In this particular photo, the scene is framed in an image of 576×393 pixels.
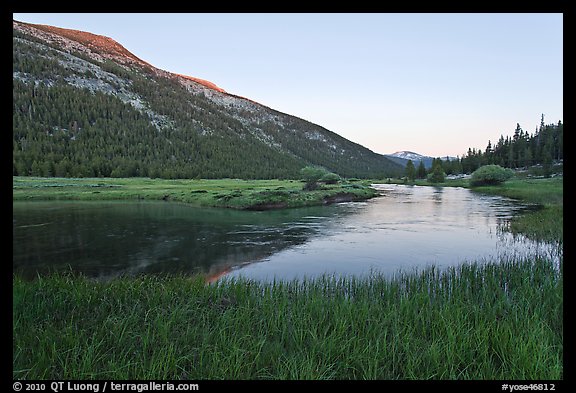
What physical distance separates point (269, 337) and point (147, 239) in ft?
65.7

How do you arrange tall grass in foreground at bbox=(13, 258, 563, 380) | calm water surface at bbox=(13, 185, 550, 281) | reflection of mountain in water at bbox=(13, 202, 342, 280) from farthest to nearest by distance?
1. reflection of mountain in water at bbox=(13, 202, 342, 280)
2. calm water surface at bbox=(13, 185, 550, 281)
3. tall grass in foreground at bbox=(13, 258, 563, 380)

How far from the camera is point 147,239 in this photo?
23.7 metres

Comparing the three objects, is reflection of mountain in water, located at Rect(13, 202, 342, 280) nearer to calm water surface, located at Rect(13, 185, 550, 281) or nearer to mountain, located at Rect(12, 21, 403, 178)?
calm water surface, located at Rect(13, 185, 550, 281)

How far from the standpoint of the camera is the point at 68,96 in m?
145

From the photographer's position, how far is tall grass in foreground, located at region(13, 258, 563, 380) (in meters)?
5.08

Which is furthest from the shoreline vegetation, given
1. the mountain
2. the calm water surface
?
the mountain

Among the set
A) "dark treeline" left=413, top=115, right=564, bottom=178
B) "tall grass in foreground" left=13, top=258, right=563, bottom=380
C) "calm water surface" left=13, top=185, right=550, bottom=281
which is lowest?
"calm water surface" left=13, top=185, right=550, bottom=281

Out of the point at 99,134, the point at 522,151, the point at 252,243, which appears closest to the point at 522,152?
the point at 522,151

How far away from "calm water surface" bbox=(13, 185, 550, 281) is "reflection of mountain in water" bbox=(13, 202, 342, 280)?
66 mm

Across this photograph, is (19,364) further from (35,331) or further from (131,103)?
(131,103)

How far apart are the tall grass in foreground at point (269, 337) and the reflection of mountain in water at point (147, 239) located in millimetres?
8110
